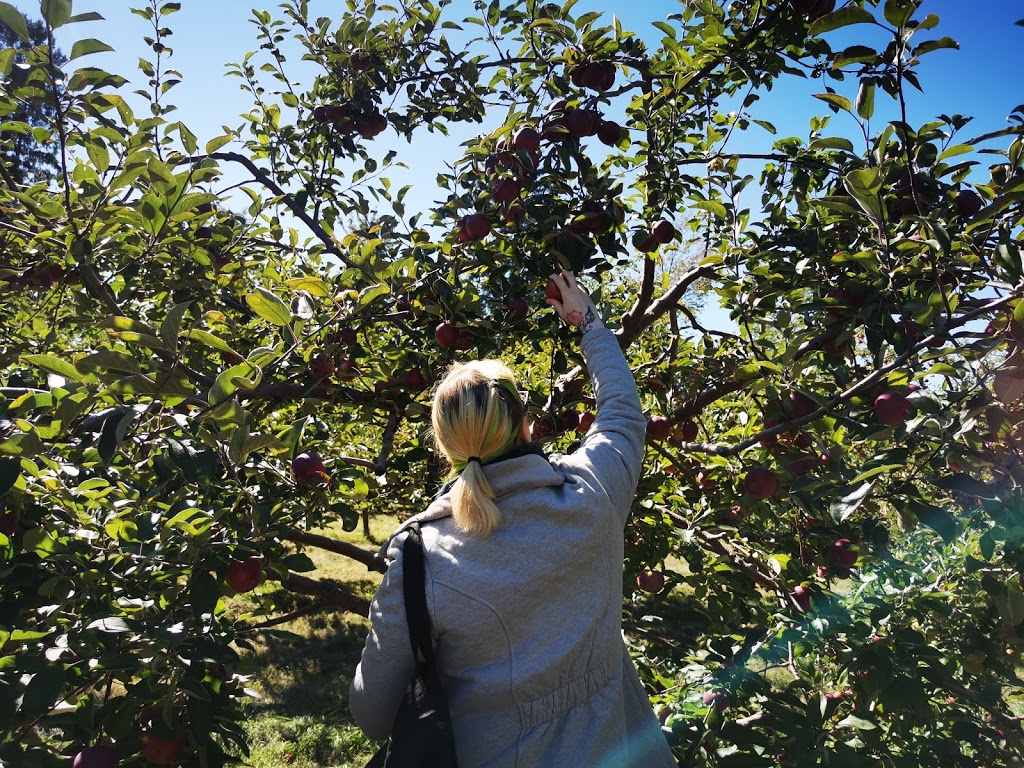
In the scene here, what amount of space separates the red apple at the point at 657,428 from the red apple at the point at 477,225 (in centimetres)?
99

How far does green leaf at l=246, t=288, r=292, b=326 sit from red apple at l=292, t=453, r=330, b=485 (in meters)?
0.38

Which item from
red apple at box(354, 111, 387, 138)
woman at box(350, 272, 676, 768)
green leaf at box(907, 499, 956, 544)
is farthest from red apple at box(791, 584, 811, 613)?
red apple at box(354, 111, 387, 138)

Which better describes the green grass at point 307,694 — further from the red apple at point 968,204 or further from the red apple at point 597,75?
the red apple at point 968,204

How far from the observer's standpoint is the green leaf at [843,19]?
1.63 metres

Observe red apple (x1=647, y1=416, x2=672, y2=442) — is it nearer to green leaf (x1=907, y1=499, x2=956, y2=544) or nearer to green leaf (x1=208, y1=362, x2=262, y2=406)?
green leaf (x1=907, y1=499, x2=956, y2=544)

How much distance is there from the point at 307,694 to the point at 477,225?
397cm

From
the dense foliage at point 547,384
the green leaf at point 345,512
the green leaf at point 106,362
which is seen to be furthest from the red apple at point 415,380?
the green leaf at point 106,362

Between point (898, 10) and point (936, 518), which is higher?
point (898, 10)

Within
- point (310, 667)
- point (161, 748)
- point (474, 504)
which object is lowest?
point (310, 667)

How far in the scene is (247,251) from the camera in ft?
10.7

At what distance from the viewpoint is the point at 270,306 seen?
1.65 metres

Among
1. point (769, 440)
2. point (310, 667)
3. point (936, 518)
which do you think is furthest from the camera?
point (310, 667)

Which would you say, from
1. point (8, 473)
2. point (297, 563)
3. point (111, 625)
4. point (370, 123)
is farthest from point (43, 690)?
point (370, 123)

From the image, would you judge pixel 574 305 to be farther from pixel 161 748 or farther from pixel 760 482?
pixel 161 748
